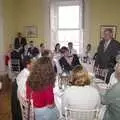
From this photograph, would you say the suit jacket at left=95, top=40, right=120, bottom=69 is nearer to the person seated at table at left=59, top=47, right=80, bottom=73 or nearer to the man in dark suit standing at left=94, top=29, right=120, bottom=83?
the man in dark suit standing at left=94, top=29, right=120, bottom=83

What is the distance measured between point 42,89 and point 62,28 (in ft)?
22.8

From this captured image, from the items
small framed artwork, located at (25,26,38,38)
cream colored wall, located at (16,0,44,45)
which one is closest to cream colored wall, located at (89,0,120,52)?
cream colored wall, located at (16,0,44,45)

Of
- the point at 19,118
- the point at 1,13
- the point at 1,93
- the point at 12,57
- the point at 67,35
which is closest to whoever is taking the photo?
the point at 19,118

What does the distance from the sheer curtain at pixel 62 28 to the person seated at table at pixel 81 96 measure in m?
6.58

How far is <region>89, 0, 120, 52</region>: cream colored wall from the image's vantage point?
9.02m

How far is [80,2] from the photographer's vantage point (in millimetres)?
9266

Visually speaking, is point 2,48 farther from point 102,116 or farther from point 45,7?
point 102,116

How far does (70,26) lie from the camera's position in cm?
973

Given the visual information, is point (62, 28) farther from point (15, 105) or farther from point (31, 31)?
point (15, 105)

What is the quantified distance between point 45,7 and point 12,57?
2766mm

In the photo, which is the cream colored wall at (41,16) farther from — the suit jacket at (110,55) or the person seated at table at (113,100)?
the person seated at table at (113,100)

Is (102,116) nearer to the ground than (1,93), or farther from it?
farther from it

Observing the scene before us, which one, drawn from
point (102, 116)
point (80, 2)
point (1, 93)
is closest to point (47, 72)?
point (102, 116)

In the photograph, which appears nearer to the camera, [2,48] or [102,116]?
[102,116]
